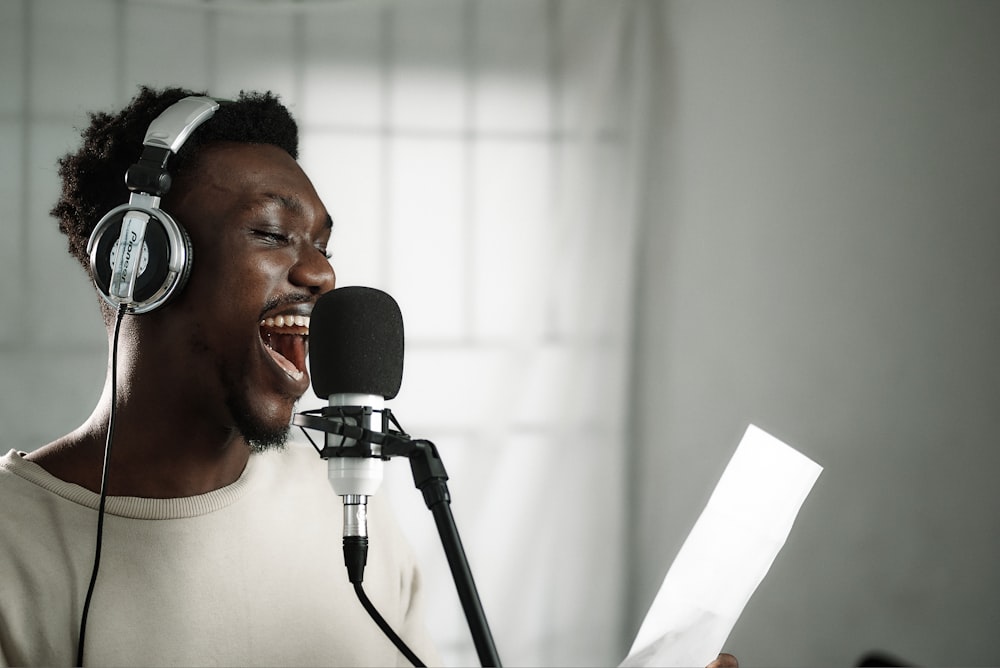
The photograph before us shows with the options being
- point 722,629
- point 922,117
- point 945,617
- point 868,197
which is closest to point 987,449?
point 945,617

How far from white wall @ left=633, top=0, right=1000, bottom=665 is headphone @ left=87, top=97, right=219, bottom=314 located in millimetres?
1177

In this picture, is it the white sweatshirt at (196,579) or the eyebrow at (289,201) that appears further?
the eyebrow at (289,201)

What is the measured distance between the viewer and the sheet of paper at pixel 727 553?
0.78 meters

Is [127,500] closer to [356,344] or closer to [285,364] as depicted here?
[285,364]

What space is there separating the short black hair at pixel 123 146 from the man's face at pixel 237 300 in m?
0.03

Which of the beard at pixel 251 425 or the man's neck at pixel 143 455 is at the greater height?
the beard at pixel 251 425

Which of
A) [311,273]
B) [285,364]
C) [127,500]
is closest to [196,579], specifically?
[127,500]

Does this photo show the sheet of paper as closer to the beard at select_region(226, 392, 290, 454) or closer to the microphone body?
the microphone body

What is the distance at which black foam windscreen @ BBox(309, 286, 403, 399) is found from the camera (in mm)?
705

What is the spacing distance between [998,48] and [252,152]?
161 centimetres

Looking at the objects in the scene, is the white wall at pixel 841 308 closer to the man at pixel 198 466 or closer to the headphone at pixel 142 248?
the man at pixel 198 466

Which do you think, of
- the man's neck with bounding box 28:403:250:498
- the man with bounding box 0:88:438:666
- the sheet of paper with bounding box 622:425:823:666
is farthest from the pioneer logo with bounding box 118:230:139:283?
the sheet of paper with bounding box 622:425:823:666

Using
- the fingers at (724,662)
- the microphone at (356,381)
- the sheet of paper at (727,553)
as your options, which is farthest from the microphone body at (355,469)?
the fingers at (724,662)

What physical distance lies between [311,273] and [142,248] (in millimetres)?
203
